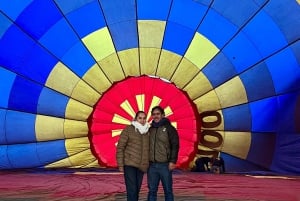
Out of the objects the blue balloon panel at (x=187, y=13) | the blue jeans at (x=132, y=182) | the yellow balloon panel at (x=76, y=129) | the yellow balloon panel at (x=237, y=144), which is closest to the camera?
the blue jeans at (x=132, y=182)

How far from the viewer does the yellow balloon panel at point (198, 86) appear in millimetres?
6039

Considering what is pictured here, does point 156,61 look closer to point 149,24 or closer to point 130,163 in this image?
point 149,24

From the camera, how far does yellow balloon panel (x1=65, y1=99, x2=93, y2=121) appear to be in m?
6.09

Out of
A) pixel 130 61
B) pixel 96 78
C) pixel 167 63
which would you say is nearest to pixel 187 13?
pixel 167 63

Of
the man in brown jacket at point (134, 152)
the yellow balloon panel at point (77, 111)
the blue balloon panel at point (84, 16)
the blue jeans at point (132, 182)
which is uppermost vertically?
the blue balloon panel at point (84, 16)

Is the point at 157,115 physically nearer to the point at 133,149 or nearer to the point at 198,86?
the point at 133,149

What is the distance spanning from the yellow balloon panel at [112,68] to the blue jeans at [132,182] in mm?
2661

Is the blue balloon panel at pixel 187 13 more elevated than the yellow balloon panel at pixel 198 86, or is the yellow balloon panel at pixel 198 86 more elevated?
the blue balloon panel at pixel 187 13

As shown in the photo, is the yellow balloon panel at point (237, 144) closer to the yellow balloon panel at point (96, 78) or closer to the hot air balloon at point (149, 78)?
the hot air balloon at point (149, 78)

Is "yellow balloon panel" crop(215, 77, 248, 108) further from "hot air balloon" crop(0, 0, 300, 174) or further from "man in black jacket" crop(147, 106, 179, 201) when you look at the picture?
"man in black jacket" crop(147, 106, 179, 201)

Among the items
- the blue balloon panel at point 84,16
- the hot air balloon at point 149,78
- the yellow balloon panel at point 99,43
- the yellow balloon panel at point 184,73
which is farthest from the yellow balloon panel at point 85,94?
the yellow balloon panel at point 184,73

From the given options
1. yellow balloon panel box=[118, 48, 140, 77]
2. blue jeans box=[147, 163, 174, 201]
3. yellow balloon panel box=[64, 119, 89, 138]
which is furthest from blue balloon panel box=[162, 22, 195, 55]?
blue jeans box=[147, 163, 174, 201]

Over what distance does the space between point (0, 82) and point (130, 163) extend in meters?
2.96

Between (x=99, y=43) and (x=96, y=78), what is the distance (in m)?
0.45
